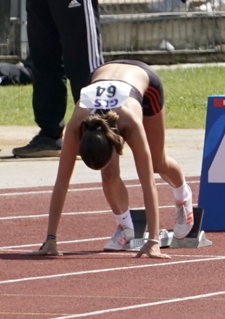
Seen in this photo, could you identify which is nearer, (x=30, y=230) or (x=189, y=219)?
(x=189, y=219)

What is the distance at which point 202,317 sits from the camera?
4688mm

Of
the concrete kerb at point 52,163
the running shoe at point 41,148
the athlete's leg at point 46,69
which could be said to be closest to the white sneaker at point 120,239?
the concrete kerb at point 52,163

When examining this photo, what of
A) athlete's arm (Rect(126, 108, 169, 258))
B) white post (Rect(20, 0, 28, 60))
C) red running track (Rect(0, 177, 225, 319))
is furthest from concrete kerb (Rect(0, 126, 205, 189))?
white post (Rect(20, 0, 28, 60))

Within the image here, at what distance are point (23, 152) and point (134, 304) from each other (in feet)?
18.7

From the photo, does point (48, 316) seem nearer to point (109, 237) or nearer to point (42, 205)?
point (109, 237)

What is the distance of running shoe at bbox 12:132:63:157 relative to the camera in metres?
10.4

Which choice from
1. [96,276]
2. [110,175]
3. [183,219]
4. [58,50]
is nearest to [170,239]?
[183,219]

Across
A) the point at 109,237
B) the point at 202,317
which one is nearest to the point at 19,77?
the point at 109,237

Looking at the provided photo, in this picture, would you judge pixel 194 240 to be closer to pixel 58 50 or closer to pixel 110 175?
pixel 110 175

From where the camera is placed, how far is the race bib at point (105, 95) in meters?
5.90

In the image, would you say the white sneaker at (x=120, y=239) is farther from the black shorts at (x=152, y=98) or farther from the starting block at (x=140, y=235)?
the black shorts at (x=152, y=98)

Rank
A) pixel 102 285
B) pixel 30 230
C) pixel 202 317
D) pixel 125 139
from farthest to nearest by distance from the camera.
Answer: pixel 30 230, pixel 125 139, pixel 102 285, pixel 202 317

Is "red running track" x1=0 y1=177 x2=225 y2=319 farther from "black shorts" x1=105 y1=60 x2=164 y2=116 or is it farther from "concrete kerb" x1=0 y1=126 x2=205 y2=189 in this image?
"concrete kerb" x1=0 y1=126 x2=205 y2=189

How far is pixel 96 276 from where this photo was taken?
563cm
